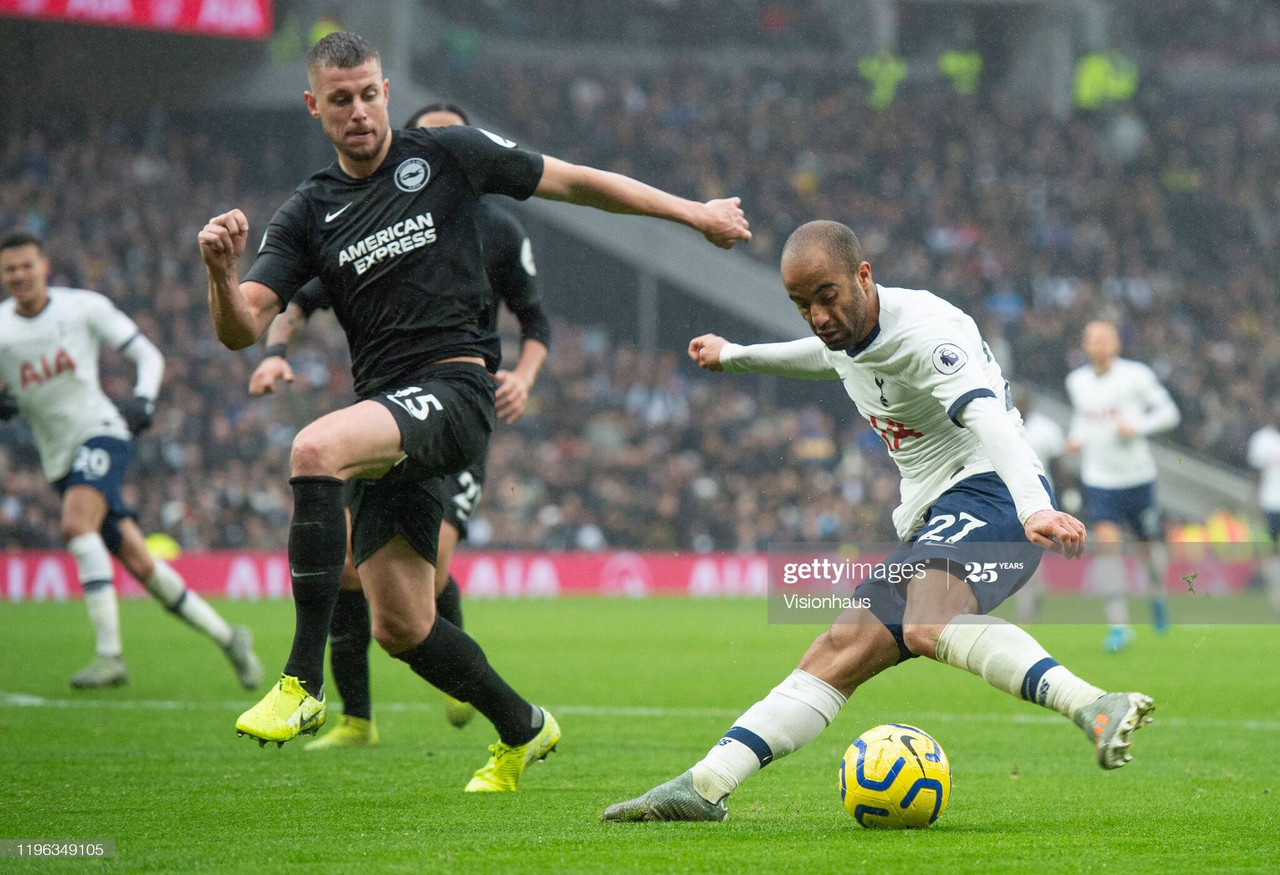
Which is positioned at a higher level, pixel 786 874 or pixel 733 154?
pixel 733 154

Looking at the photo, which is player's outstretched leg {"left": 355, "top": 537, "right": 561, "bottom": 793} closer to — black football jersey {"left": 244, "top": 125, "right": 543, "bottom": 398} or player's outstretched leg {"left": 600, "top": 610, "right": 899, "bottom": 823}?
black football jersey {"left": 244, "top": 125, "right": 543, "bottom": 398}

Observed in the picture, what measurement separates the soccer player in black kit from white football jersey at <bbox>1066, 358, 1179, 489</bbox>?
319 inches

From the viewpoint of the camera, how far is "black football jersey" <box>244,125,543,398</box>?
16.3ft

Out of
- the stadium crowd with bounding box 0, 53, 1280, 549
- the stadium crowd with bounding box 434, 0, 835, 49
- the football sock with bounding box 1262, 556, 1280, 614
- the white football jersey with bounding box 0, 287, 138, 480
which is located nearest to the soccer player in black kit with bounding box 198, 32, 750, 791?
the white football jersey with bounding box 0, 287, 138, 480

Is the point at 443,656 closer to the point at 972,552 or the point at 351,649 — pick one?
the point at 351,649

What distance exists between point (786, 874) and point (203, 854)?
4.84ft

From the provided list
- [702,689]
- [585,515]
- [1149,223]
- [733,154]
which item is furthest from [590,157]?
[702,689]

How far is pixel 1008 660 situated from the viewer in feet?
13.9

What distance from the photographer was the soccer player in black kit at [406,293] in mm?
4789

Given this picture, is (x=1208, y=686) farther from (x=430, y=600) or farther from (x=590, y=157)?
(x=590, y=157)

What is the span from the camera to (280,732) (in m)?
4.18

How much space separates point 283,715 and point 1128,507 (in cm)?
956

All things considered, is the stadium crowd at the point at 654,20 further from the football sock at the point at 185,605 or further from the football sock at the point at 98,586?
the football sock at the point at 185,605

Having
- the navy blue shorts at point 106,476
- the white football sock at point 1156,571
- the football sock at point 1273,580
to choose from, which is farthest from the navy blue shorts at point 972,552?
the football sock at point 1273,580
